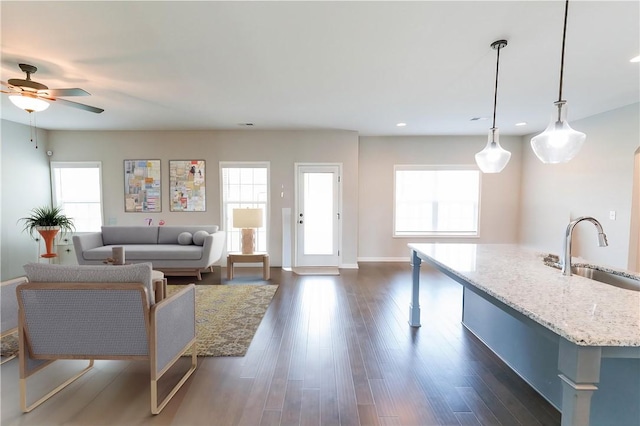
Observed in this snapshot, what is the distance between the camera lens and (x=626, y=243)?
3.90m

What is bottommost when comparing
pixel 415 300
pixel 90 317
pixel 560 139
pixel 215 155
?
pixel 415 300

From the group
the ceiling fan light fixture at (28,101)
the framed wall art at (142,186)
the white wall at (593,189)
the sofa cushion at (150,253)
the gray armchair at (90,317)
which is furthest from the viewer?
the framed wall art at (142,186)

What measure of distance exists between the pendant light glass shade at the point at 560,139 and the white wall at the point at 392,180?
4068mm

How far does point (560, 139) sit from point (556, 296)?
41.0 inches

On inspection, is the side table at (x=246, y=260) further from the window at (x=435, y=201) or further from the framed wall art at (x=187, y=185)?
the window at (x=435, y=201)

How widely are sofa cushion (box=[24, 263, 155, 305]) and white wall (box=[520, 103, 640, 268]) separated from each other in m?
5.53

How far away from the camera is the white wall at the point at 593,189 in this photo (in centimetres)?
390

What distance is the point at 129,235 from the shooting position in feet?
16.7

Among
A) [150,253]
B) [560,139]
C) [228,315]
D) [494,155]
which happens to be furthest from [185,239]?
[560,139]

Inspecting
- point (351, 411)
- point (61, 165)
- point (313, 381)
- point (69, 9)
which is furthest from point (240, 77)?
point (61, 165)

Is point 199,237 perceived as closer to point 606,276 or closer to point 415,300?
point 415,300

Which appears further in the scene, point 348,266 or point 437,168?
point 437,168

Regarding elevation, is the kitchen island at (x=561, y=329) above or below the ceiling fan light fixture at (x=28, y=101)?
below

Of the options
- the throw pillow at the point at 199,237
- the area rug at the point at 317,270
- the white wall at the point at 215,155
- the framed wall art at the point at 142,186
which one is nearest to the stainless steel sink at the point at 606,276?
the area rug at the point at 317,270
